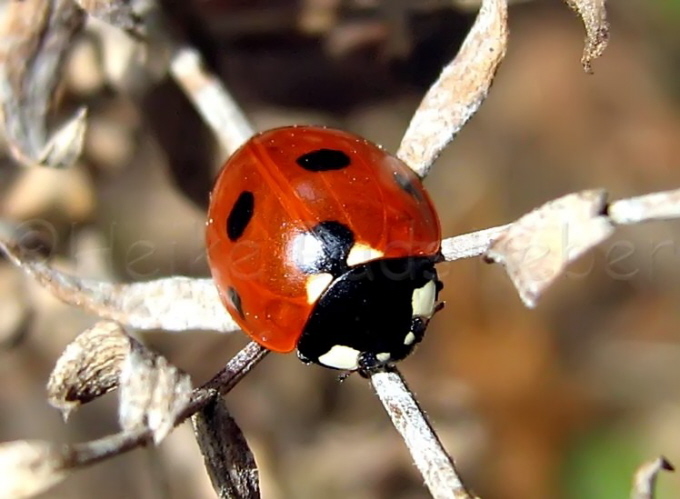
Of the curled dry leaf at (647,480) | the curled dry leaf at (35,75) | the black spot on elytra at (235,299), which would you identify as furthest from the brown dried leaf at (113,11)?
the curled dry leaf at (647,480)

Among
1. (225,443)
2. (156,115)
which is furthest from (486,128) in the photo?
(225,443)

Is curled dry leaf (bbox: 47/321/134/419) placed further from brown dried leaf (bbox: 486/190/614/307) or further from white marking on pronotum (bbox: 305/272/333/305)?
brown dried leaf (bbox: 486/190/614/307)

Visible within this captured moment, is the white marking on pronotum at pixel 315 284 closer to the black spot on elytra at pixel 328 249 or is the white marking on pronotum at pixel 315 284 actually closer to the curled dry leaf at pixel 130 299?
the black spot on elytra at pixel 328 249

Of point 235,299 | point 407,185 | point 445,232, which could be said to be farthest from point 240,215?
point 445,232

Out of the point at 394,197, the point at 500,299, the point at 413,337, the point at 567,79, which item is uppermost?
the point at 394,197

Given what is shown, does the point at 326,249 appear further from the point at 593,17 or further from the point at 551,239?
the point at 593,17

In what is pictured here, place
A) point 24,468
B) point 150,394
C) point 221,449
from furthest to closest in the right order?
point 221,449, point 150,394, point 24,468

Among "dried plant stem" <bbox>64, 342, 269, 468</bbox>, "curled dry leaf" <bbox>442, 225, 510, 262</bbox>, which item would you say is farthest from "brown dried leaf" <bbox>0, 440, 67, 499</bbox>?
"curled dry leaf" <bbox>442, 225, 510, 262</bbox>

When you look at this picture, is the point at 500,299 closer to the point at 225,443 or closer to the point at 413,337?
the point at 413,337
